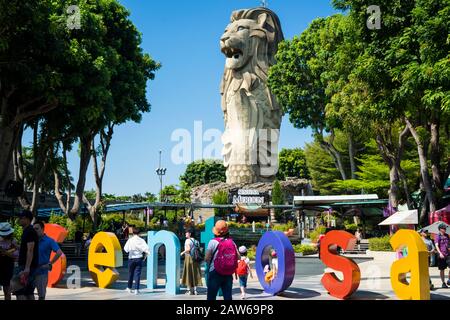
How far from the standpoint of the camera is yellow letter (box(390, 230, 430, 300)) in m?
10.5

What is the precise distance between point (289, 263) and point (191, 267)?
100 inches

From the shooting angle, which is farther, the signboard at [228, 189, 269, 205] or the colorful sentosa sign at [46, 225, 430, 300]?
the signboard at [228, 189, 269, 205]

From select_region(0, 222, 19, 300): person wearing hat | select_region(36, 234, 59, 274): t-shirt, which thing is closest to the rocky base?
select_region(36, 234, 59, 274): t-shirt

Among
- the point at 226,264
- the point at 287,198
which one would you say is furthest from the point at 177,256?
the point at 287,198

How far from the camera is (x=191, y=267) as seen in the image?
1255 centimetres

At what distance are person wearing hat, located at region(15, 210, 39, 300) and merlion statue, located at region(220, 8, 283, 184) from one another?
46.5 metres

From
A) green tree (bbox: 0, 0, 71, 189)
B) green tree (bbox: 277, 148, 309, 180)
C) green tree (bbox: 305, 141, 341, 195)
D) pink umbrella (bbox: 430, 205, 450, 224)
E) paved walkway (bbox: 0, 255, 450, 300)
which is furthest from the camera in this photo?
green tree (bbox: 277, 148, 309, 180)

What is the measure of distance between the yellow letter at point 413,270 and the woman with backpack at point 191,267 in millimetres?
4774

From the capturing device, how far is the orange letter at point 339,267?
1142cm

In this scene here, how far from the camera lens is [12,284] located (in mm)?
8055

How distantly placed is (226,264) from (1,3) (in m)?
12.9

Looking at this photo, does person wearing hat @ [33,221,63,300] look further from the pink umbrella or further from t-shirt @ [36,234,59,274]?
the pink umbrella

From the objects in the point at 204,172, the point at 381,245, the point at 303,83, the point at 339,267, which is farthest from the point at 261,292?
the point at 204,172
